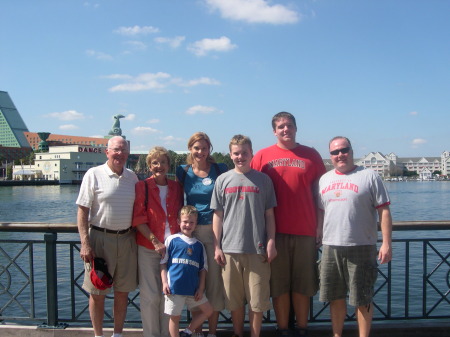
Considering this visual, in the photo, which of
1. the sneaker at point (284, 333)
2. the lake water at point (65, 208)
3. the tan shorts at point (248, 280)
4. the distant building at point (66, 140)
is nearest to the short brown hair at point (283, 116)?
the tan shorts at point (248, 280)

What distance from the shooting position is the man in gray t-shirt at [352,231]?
3.74 m

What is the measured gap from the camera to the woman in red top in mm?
4008

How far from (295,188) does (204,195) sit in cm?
87

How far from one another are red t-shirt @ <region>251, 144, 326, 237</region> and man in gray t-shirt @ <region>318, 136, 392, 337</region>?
148mm

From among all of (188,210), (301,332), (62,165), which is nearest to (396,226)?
(301,332)

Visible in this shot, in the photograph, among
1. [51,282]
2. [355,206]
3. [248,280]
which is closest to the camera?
[355,206]

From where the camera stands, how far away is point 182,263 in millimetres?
3902

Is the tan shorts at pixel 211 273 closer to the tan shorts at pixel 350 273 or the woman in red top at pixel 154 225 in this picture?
the woman in red top at pixel 154 225

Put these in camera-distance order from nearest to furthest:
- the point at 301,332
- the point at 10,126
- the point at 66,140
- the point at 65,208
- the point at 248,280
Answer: the point at 248,280
the point at 301,332
the point at 65,208
the point at 10,126
the point at 66,140

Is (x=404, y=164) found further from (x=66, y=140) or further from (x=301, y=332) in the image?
(x=301, y=332)

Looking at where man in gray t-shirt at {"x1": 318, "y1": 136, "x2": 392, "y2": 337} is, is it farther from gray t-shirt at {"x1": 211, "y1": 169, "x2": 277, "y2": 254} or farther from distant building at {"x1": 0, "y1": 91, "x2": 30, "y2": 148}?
distant building at {"x1": 0, "y1": 91, "x2": 30, "y2": 148}

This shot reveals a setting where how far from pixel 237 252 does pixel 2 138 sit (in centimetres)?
17035

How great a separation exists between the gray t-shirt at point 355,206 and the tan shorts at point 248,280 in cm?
67

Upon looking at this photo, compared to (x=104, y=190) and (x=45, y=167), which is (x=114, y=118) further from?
(x=104, y=190)
